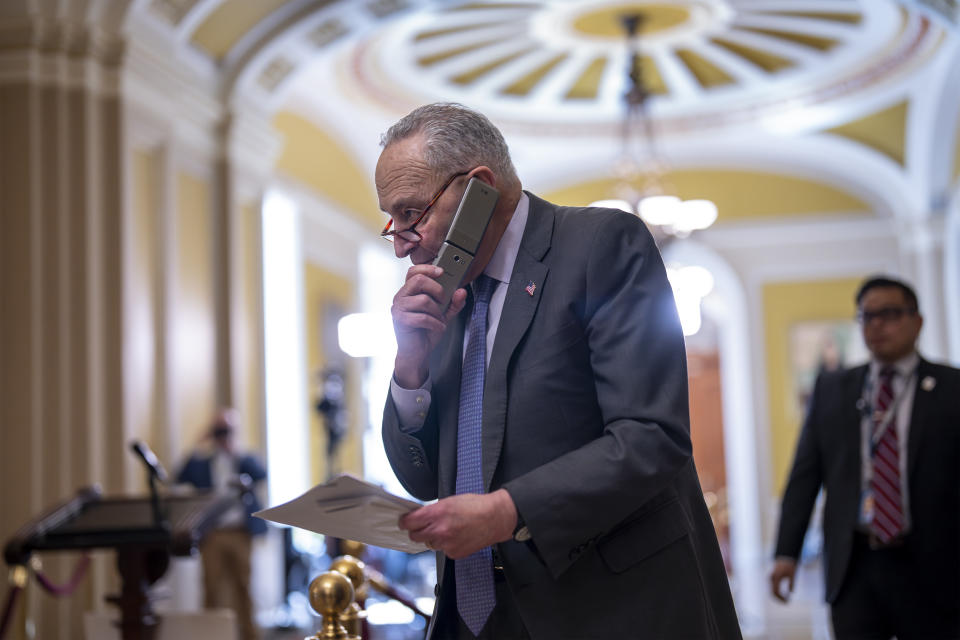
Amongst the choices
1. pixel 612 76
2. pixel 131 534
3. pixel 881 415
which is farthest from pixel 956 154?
pixel 131 534

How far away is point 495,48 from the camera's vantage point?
12.1 meters

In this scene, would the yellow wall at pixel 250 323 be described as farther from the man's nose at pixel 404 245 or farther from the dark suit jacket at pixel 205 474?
the man's nose at pixel 404 245

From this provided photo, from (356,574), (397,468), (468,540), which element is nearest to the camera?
(468,540)

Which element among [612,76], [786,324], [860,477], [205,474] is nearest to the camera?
[860,477]

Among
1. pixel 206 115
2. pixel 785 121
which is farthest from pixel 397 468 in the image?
pixel 785 121

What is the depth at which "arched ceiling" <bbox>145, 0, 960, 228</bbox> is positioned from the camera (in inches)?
364

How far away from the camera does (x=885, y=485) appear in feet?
12.5

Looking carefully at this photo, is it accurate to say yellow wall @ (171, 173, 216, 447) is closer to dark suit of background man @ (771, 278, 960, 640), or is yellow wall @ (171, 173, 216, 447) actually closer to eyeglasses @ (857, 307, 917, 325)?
dark suit of background man @ (771, 278, 960, 640)

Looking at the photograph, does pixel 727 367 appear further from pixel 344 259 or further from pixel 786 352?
pixel 344 259

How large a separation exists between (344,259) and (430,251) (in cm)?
1171

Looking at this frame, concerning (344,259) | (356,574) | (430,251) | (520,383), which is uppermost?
(344,259)

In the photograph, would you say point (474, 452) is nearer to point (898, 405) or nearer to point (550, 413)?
point (550, 413)

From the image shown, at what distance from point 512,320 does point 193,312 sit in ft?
23.1

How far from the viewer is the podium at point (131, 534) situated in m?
4.13
